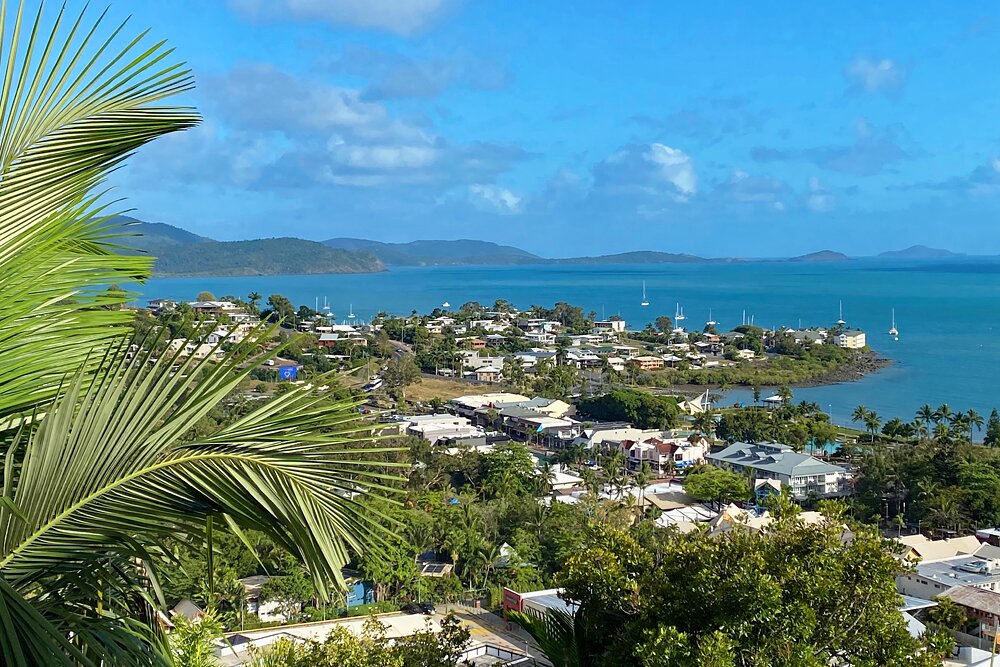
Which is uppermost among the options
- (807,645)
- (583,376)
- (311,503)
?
(311,503)

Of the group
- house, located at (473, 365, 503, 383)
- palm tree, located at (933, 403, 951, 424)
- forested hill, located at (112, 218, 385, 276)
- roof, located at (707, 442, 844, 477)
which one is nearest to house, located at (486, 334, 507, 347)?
house, located at (473, 365, 503, 383)

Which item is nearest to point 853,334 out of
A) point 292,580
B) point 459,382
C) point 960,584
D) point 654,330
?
point 654,330

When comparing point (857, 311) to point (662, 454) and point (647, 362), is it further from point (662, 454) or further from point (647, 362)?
point (662, 454)

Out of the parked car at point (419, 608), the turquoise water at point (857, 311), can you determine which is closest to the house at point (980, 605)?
the parked car at point (419, 608)

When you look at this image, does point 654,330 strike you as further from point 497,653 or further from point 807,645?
point 807,645

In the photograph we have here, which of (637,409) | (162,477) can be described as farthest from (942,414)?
(162,477)
